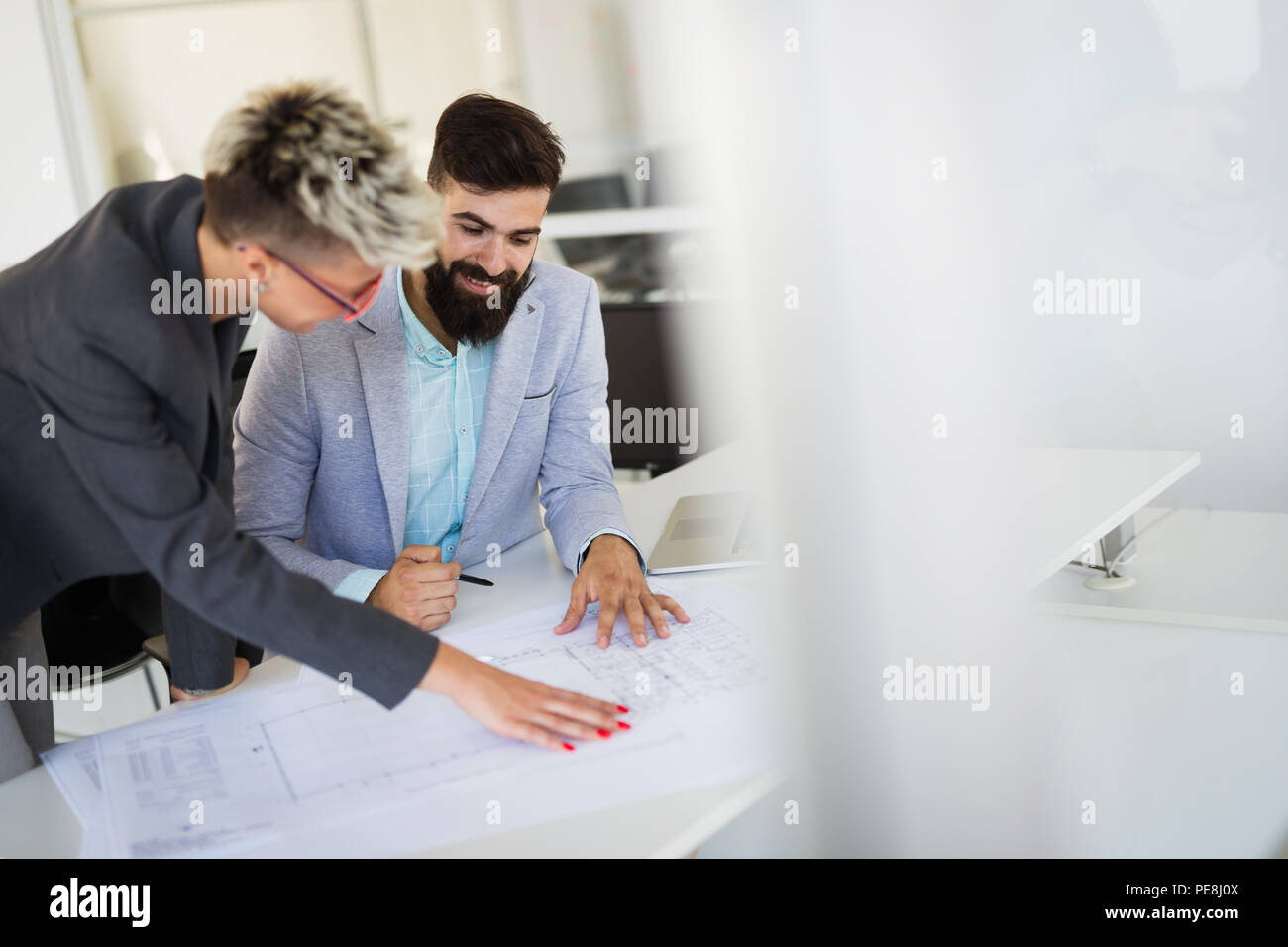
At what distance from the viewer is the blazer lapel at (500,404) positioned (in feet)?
5.36

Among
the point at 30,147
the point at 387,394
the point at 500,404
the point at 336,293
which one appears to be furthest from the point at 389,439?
the point at 30,147

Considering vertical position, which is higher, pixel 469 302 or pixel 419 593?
pixel 469 302

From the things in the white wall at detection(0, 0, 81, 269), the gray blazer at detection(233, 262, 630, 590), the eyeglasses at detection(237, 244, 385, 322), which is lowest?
the gray blazer at detection(233, 262, 630, 590)

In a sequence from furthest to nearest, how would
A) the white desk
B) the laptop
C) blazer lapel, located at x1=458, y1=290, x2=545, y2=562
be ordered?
blazer lapel, located at x1=458, y1=290, x2=545, y2=562 < the laptop < the white desk

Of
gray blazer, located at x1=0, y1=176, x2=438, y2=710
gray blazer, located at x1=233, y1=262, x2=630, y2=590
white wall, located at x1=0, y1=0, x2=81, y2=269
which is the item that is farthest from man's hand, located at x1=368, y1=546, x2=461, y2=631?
white wall, located at x1=0, y1=0, x2=81, y2=269

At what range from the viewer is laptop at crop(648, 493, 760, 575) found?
1.52 meters

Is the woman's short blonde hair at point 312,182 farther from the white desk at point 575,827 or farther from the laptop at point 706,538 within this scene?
the laptop at point 706,538

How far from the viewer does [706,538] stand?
62.6 inches

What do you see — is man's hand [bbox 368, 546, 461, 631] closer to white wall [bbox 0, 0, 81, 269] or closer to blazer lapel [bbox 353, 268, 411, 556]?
blazer lapel [bbox 353, 268, 411, 556]

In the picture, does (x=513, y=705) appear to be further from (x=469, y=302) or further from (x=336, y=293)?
(x=469, y=302)

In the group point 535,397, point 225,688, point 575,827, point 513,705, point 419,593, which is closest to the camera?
point 575,827

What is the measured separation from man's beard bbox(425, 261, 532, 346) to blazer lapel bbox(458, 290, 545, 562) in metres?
0.03

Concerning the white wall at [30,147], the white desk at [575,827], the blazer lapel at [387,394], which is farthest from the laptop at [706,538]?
the white wall at [30,147]

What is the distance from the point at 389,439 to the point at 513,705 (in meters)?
0.63
